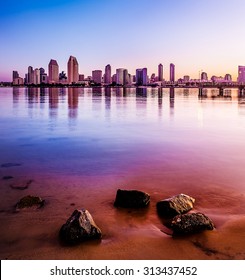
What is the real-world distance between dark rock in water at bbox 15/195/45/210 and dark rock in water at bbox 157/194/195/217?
118 inches

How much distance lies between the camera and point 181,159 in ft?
42.9

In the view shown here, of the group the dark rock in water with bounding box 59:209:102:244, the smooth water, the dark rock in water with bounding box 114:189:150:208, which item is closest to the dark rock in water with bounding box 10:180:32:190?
the smooth water

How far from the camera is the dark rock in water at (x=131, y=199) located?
26.1 feet

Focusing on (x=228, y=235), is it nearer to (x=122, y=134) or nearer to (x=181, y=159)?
(x=181, y=159)

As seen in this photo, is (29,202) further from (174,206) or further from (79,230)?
(174,206)

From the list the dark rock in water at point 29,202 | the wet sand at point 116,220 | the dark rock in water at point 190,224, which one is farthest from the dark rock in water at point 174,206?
the dark rock in water at point 29,202

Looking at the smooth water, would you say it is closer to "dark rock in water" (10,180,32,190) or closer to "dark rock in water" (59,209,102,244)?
"dark rock in water" (10,180,32,190)

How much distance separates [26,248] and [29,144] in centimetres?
1117

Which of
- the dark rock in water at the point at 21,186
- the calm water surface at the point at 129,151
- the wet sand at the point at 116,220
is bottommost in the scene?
the wet sand at the point at 116,220

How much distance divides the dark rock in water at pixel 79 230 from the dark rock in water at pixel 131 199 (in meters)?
1.79

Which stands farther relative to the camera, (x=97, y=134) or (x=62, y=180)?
(x=97, y=134)

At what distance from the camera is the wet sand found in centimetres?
581

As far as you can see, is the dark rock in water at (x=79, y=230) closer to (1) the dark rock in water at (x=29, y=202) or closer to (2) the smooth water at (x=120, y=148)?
(1) the dark rock in water at (x=29, y=202)
